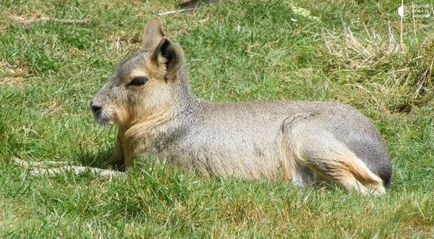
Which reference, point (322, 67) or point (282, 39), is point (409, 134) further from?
point (282, 39)

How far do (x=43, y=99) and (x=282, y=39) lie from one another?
2.80 metres

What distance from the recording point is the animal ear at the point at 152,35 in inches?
312

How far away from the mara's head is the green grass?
0.46 m

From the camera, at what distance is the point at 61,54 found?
402 inches

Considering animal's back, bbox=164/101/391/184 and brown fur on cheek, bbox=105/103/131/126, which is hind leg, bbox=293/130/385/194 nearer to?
animal's back, bbox=164/101/391/184

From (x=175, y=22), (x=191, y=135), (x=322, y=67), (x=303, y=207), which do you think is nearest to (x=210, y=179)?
(x=191, y=135)

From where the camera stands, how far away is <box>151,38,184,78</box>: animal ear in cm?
759

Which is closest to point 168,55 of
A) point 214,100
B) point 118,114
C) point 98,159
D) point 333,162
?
point 118,114

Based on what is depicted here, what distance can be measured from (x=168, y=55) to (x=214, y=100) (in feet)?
5.93

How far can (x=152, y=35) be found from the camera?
8.00 meters

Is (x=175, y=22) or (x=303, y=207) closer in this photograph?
(x=303, y=207)

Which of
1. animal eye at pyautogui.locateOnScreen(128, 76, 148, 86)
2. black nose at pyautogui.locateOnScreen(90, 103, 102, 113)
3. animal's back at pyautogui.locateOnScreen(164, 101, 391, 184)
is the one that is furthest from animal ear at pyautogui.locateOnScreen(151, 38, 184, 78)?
black nose at pyautogui.locateOnScreen(90, 103, 102, 113)

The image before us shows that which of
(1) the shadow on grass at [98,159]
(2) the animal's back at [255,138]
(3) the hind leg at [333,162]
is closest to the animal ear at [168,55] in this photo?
(2) the animal's back at [255,138]

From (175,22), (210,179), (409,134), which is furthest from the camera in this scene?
(175,22)
